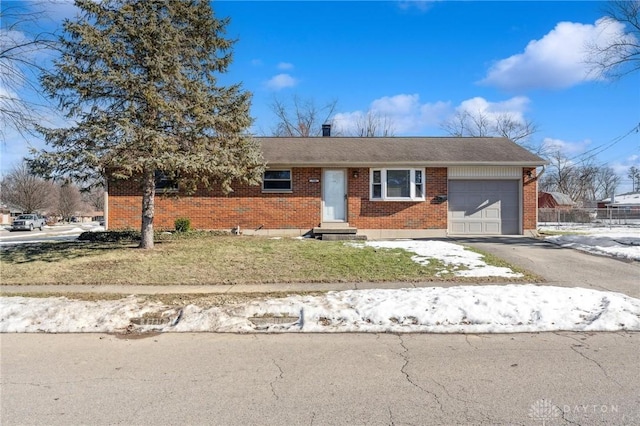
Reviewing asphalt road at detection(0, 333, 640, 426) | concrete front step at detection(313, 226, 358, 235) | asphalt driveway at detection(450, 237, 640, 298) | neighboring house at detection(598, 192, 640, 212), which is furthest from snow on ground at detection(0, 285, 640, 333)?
neighboring house at detection(598, 192, 640, 212)

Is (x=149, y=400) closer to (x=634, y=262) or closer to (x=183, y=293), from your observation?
(x=183, y=293)

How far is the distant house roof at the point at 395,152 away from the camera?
1630 cm

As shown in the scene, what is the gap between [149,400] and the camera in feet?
12.7

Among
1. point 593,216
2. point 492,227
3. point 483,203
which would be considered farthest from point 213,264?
point 593,216

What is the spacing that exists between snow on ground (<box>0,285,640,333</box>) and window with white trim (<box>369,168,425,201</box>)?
9372 millimetres

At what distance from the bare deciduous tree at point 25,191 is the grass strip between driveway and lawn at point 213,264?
175ft

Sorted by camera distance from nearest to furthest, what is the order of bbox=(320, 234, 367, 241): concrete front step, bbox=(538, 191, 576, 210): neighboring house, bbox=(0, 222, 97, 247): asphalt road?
bbox=(320, 234, 367, 241): concrete front step
bbox=(0, 222, 97, 247): asphalt road
bbox=(538, 191, 576, 210): neighboring house


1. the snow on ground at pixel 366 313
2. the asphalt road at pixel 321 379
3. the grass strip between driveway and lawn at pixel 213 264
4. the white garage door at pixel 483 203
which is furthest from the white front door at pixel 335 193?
the asphalt road at pixel 321 379

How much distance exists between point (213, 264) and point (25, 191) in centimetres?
5900

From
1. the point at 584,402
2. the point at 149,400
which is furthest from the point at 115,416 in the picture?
the point at 584,402

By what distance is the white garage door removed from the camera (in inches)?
664

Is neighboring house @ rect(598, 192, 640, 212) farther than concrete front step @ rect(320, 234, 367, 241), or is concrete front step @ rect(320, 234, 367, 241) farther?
neighboring house @ rect(598, 192, 640, 212)

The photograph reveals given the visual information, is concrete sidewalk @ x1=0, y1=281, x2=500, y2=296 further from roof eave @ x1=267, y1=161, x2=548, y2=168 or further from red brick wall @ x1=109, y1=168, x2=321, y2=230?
roof eave @ x1=267, y1=161, x2=548, y2=168

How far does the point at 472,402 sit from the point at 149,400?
113 inches
